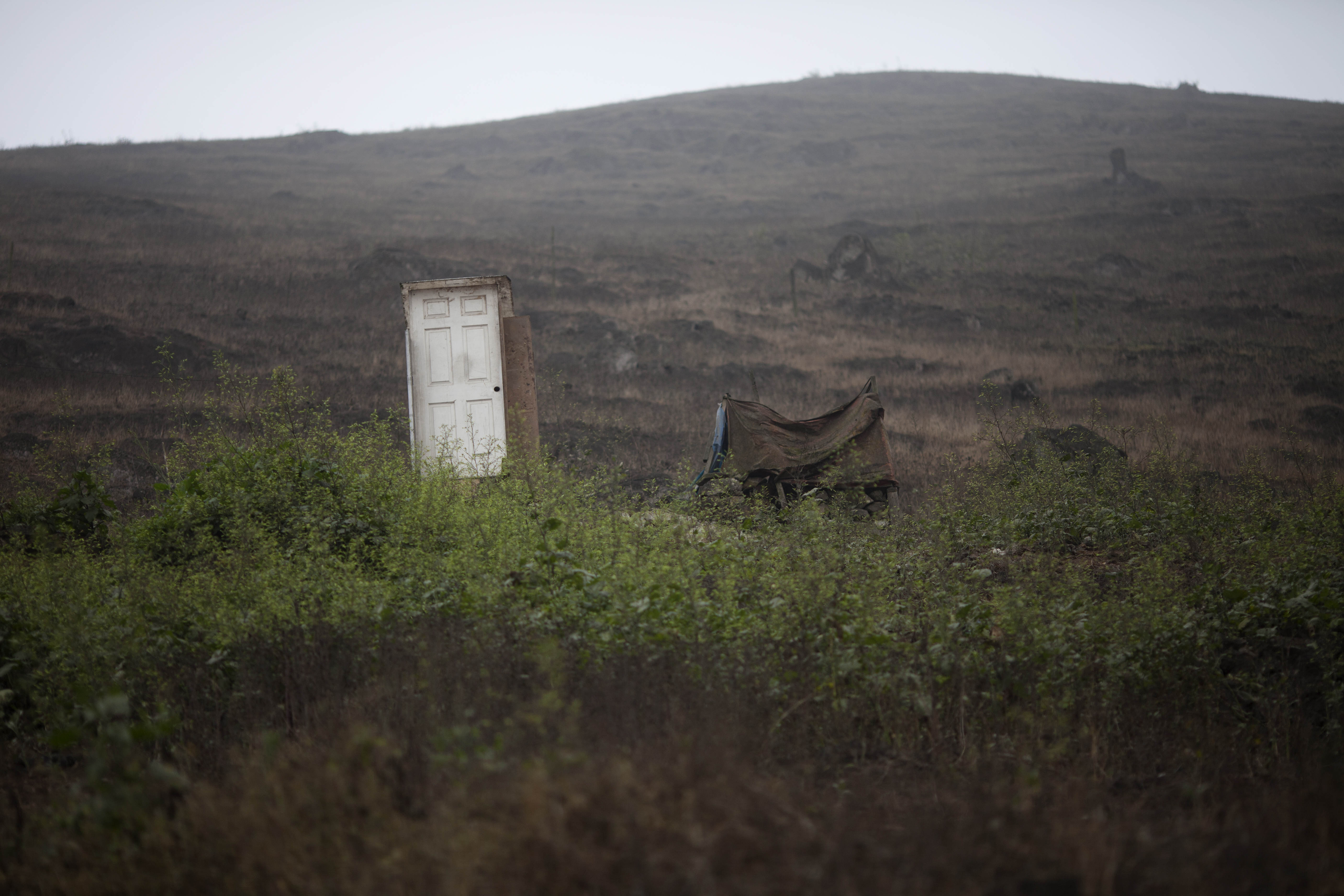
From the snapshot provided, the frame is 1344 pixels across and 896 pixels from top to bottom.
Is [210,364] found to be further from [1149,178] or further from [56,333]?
[1149,178]

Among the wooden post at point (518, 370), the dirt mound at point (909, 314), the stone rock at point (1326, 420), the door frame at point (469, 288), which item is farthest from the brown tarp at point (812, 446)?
the dirt mound at point (909, 314)

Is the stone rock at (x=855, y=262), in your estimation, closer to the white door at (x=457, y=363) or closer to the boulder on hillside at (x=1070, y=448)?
the boulder on hillside at (x=1070, y=448)

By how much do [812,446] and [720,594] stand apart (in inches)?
210

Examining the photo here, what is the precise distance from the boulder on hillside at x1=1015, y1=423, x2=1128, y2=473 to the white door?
6.34 meters

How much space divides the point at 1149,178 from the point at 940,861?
153ft

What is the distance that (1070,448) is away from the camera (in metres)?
10.9

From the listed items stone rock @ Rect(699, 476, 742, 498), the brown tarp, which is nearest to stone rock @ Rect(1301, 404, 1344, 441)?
the brown tarp

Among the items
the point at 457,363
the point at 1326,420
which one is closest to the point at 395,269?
the point at 457,363

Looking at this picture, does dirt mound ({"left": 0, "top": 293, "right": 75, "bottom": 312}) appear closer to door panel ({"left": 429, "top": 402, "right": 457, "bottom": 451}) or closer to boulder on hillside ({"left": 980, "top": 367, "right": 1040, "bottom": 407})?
door panel ({"left": 429, "top": 402, "right": 457, "bottom": 451})

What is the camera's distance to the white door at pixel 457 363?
33.8 feet

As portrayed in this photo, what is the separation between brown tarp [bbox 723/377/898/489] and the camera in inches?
362

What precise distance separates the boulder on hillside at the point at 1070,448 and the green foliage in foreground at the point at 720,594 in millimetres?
2173

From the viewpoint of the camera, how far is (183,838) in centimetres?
250

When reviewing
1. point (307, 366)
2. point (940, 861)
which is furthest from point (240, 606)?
point (307, 366)
